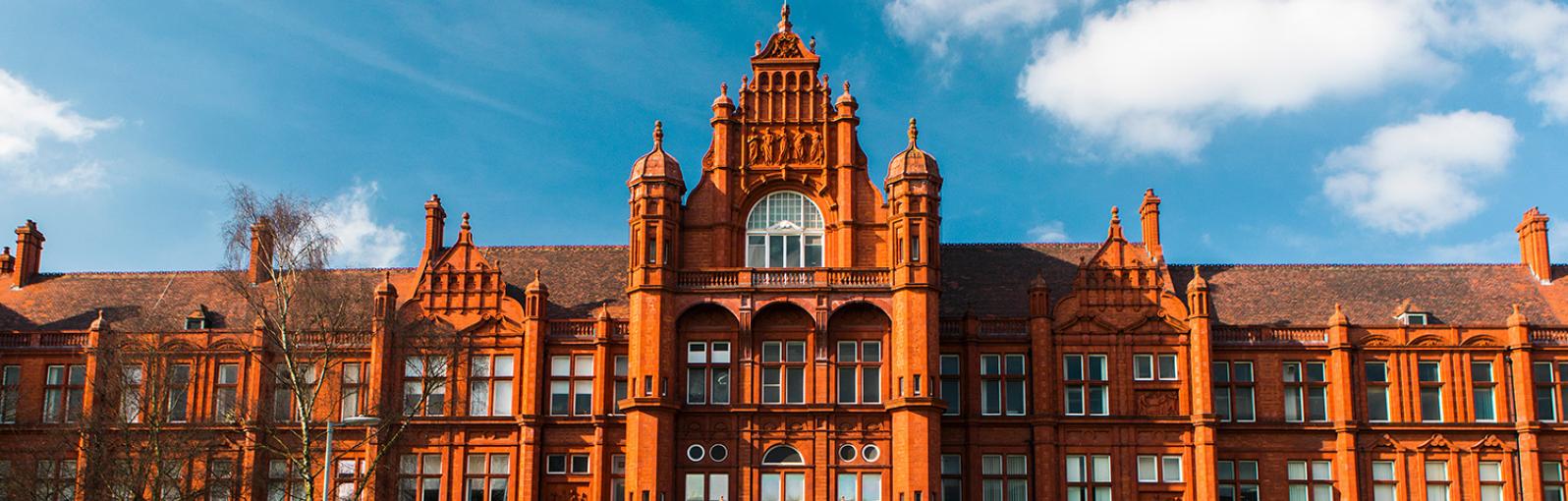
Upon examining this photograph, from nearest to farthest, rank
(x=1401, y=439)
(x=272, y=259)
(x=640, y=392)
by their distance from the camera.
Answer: (x=272, y=259)
(x=640, y=392)
(x=1401, y=439)

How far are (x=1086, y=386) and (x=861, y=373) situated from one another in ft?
28.4

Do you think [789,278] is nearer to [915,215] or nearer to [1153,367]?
[915,215]

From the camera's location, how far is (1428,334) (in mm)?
63750

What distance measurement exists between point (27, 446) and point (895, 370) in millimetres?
32269

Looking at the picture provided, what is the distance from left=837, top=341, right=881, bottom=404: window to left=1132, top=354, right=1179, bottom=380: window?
9.78 metres

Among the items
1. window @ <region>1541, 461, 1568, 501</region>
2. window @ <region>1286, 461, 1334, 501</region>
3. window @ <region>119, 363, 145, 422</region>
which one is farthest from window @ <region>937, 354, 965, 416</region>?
window @ <region>119, 363, 145, 422</region>

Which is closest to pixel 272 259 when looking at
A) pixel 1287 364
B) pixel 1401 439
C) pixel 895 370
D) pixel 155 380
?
pixel 155 380

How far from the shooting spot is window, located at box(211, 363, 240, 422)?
64312 mm

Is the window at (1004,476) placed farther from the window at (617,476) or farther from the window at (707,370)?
the window at (617,476)

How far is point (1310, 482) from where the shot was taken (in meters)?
62.7

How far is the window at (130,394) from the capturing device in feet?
183

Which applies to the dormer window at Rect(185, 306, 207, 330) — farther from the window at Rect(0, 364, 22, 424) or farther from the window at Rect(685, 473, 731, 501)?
the window at Rect(685, 473, 731, 501)

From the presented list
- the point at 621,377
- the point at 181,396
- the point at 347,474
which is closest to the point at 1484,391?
the point at 621,377

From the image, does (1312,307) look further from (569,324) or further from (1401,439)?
(569,324)
